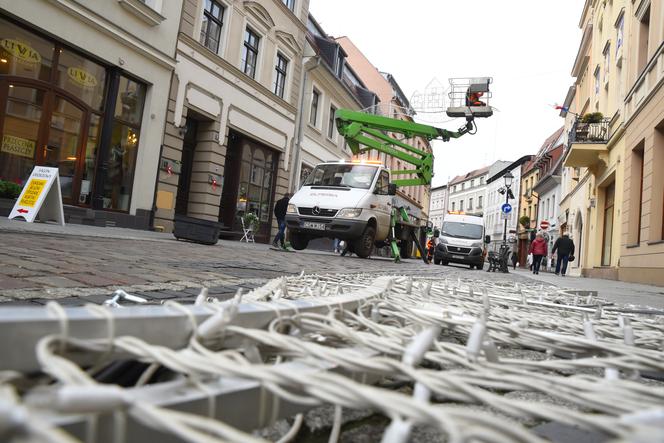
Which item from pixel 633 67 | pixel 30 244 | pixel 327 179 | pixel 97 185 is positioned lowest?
pixel 30 244

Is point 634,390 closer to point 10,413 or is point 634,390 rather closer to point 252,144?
point 10,413

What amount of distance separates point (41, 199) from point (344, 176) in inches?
245

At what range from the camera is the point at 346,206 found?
1065cm

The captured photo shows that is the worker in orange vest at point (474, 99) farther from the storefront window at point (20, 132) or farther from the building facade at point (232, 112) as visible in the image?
the storefront window at point (20, 132)

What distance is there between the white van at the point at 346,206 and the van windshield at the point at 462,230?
8.44 m

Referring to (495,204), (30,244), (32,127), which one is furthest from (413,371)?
(495,204)

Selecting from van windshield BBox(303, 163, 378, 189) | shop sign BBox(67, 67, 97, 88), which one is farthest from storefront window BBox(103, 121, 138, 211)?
van windshield BBox(303, 163, 378, 189)

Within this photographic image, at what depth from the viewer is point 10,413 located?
370mm

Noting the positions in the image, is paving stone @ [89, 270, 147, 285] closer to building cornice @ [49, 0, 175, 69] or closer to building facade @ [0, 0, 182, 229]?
building facade @ [0, 0, 182, 229]

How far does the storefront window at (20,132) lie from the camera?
30.5 ft

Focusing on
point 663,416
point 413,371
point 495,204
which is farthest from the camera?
point 495,204

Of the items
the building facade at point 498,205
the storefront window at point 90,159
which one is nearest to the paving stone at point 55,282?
the storefront window at point 90,159

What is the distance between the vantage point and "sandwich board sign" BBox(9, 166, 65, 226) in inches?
324

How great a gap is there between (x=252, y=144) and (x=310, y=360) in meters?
16.8
